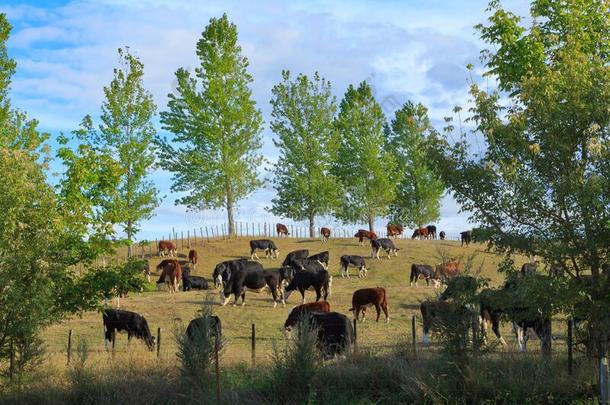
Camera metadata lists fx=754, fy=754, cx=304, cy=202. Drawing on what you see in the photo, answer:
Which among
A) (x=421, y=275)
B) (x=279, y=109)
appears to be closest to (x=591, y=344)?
(x=421, y=275)

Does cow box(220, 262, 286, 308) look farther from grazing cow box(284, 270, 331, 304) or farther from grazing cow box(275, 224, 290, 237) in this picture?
grazing cow box(275, 224, 290, 237)

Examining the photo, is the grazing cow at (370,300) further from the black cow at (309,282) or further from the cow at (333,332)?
the cow at (333,332)

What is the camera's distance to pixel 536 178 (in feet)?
52.4

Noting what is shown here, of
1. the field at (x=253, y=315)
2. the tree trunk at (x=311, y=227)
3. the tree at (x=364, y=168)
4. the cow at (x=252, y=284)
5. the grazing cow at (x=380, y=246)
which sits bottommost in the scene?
the field at (x=253, y=315)

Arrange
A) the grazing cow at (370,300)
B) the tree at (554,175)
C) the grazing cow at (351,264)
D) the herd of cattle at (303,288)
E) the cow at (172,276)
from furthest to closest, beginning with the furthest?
1. the grazing cow at (351,264)
2. the cow at (172,276)
3. the grazing cow at (370,300)
4. the herd of cattle at (303,288)
5. the tree at (554,175)

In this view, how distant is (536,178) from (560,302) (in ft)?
8.67

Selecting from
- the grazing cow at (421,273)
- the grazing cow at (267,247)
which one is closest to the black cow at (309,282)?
the grazing cow at (421,273)

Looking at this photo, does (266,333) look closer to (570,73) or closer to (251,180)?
(570,73)

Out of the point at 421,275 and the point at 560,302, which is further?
the point at 421,275

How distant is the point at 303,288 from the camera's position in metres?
34.3

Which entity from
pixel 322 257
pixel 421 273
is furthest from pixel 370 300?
pixel 322 257

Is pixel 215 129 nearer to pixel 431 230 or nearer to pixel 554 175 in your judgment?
pixel 431 230

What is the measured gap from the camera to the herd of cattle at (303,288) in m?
21.4

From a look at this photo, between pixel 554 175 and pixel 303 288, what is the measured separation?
771 inches
